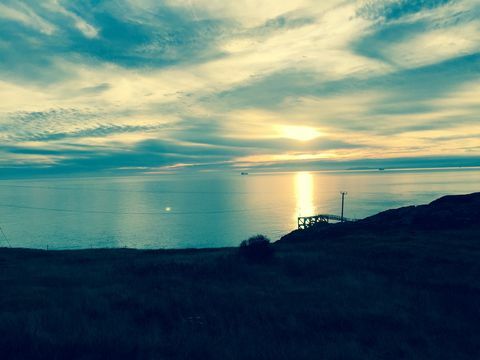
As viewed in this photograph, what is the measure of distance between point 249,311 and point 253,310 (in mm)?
157

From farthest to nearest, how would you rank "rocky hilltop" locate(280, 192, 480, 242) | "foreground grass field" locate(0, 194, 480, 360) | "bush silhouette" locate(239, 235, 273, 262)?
"rocky hilltop" locate(280, 192, 480, 242), "bush silhouette" locate(239, 235, 273, 262), "foreground grass field" locate(0, 194, 480, 360)

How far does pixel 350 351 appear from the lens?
310 inches

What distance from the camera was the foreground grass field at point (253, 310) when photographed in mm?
7855

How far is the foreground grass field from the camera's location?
25.8 ft

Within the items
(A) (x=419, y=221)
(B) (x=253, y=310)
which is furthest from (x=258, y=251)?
(A) (x=419, y=221)

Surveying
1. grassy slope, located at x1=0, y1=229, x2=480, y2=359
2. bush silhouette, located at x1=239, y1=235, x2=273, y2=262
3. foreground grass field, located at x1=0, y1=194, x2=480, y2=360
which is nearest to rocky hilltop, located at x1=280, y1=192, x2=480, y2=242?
foreground grass field, located at x1=0, y1=194, x2=480, y2=360

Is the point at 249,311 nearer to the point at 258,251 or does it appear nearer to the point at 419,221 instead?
the point at 258,251

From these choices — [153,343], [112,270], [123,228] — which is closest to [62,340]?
[153,343]

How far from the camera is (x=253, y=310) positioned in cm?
1116

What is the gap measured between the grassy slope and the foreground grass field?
40 millimetres

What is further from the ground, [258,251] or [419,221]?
[419,221]

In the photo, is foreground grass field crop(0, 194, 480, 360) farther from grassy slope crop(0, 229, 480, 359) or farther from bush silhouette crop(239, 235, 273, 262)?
bush silhouette crop(239, 235, 273, 262)

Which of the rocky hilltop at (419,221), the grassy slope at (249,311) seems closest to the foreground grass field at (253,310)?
the grassy slope at (249,311)

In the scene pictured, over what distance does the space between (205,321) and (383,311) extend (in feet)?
19.9
